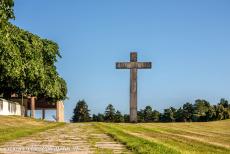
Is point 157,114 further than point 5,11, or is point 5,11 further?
point 157,114

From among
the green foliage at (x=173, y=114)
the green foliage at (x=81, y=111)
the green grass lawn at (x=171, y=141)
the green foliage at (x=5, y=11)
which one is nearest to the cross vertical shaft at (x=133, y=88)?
the green grass lawn at (x=171, y=141)

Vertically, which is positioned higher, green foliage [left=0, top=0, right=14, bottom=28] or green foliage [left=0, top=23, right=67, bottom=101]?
green foliage [left=0, top=23, right=67, bottom=101]

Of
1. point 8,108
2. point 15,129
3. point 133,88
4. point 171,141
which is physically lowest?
point 171,141

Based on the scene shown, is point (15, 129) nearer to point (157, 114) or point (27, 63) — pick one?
point (27, 63)

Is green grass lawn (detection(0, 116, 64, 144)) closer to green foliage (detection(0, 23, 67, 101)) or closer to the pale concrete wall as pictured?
green foliage (detection(0, 23, 67, 101))

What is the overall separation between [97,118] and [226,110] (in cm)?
9124

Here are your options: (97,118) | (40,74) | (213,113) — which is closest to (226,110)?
(213,113)

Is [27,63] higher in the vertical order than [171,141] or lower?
higher

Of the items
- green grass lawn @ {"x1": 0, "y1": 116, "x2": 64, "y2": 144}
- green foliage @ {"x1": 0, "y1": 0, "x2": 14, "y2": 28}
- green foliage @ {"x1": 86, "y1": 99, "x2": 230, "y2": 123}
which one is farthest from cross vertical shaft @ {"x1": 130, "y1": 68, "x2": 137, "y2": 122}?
green foliage @ {"x1": 86, "y1": 99, "x2": 230, "y2": 123}

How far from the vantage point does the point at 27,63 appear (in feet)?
162

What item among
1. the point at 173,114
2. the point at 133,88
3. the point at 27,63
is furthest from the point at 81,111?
the point at 27,63

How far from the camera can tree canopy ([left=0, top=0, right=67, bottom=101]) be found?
137ft

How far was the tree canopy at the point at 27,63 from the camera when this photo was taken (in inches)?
1640

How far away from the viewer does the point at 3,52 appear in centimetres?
3894
